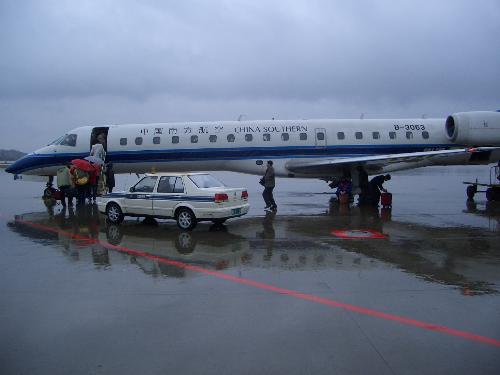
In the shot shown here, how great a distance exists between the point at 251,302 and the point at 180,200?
235 inches

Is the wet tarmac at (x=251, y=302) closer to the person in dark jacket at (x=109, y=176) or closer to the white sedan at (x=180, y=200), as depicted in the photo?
the white sedan at (x=180, y=200)

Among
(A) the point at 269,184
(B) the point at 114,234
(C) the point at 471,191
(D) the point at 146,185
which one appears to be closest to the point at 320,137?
(A) the point at 269,184

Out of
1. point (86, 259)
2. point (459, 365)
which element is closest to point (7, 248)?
point (86, 259)

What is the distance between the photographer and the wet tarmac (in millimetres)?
4270

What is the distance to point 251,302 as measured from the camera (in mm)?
5832

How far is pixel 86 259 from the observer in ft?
27.3

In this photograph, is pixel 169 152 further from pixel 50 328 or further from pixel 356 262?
pixel 50 328

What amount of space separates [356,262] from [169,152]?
12.5m

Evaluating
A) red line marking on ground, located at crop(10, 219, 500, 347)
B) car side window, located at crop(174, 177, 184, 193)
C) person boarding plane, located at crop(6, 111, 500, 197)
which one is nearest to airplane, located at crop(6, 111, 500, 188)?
person boarding plane, located at crop(6, 111, 500, 197)

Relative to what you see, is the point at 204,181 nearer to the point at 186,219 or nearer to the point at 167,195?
the point at 167,195

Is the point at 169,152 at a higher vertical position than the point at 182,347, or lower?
higher

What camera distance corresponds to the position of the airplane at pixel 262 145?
1878 centimetres

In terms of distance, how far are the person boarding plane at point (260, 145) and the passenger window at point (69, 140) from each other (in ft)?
0.14

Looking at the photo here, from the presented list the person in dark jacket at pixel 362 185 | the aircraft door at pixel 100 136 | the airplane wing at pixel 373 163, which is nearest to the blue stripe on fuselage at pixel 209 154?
the airplane wing at pixel 373 163
